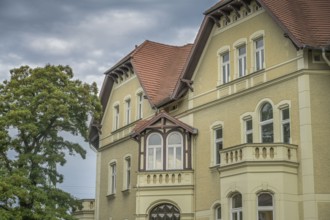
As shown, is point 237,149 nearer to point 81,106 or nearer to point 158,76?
point 81,106

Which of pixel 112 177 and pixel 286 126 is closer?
pixel 286 126

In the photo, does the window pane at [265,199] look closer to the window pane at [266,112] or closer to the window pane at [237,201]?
the window pane at [237,201]

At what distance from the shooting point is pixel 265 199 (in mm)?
23719

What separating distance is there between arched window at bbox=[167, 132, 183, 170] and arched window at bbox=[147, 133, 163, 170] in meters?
0.35

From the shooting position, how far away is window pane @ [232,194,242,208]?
2445 centimetres

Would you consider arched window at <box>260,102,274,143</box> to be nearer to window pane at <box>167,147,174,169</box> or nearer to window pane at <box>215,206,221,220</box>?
window pane at <box>215,206,221,220</box>

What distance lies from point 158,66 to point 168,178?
8.08 metres

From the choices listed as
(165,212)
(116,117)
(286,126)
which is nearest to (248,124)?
(286,126)

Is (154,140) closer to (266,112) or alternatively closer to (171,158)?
(171,158)

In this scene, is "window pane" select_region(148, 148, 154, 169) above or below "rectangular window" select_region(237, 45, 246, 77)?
below

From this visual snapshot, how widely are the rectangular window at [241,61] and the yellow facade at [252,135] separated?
131 millimetres

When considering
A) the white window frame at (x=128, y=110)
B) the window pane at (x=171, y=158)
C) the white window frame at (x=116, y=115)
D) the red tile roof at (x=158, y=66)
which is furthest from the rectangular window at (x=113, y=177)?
the window pane at (x=171, y=158)

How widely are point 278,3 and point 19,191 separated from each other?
12.4 metres

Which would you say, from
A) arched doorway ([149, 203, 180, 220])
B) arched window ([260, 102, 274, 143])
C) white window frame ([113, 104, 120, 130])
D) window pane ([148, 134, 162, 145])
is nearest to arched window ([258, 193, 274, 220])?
arched window ([260, 102, 274, 143])
